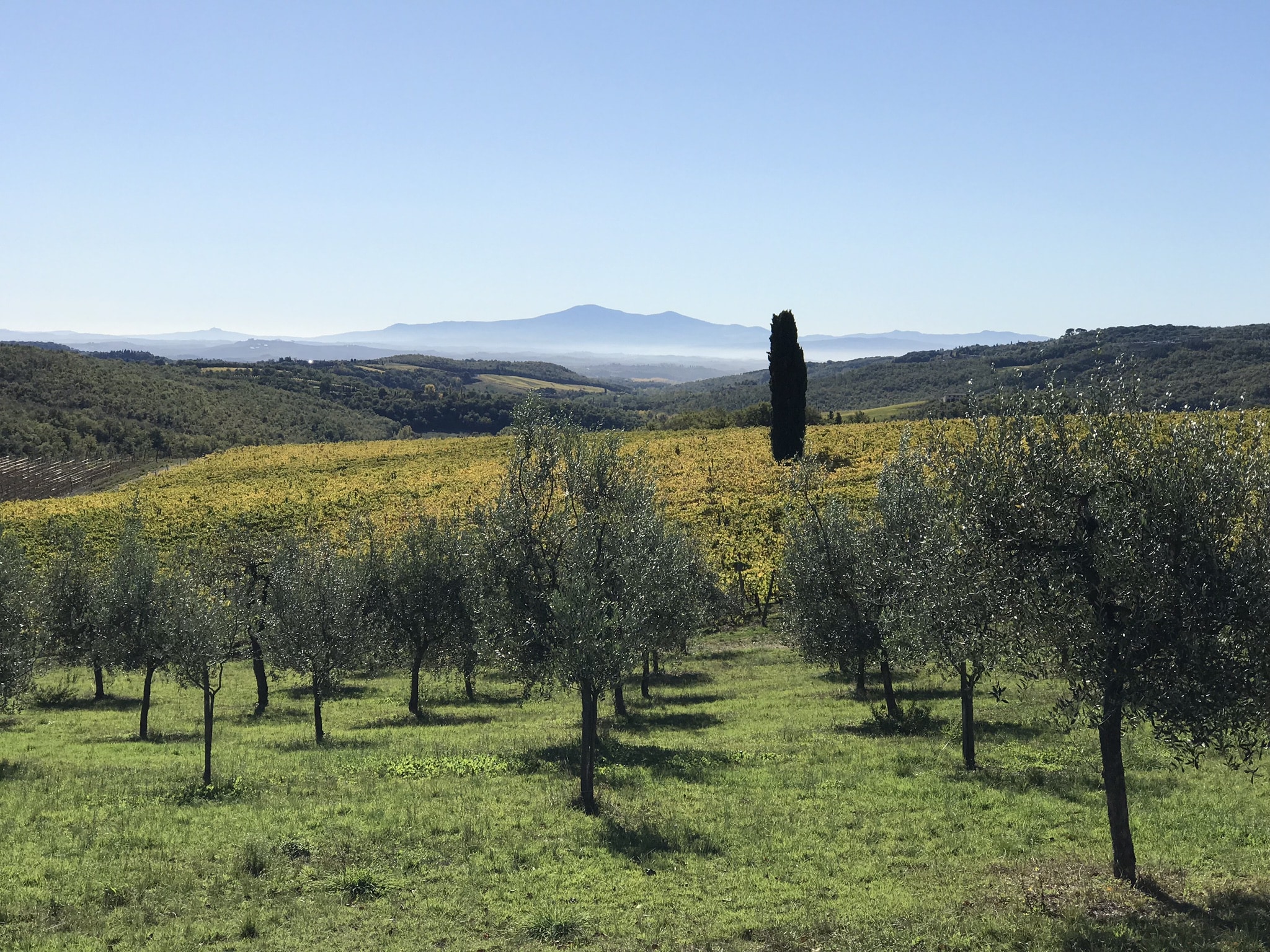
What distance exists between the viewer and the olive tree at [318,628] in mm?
36094

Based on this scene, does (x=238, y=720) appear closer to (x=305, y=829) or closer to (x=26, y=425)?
(x=305, y=829)

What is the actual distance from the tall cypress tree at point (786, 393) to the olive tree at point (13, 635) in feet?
223

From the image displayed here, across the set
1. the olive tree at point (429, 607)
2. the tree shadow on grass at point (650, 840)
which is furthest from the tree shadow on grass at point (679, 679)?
the tree shadow on grass at point (650, 840)

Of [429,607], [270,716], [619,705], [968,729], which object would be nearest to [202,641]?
[429,607]

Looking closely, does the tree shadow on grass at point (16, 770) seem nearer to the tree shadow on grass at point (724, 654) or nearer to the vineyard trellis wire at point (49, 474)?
the tree shadow on grass at point (724, 654)

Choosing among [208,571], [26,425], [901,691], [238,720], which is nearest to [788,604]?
[901,691]

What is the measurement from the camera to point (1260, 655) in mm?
16078

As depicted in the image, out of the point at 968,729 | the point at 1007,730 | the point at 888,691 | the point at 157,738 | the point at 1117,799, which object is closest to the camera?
the point at 1117,799

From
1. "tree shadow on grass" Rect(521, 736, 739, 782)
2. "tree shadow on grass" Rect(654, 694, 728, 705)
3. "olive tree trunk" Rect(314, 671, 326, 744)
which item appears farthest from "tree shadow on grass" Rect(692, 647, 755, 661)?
"olive tree trunk" Rect(314, 671, 326, 744)

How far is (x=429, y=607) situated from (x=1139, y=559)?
34.9 metres

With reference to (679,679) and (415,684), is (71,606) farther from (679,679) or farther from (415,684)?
(679,679)

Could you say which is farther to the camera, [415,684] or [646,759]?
[415,684]

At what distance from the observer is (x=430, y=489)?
94312 millimetres

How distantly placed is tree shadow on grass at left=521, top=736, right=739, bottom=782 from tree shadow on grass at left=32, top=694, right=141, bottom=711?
27.5 meters
